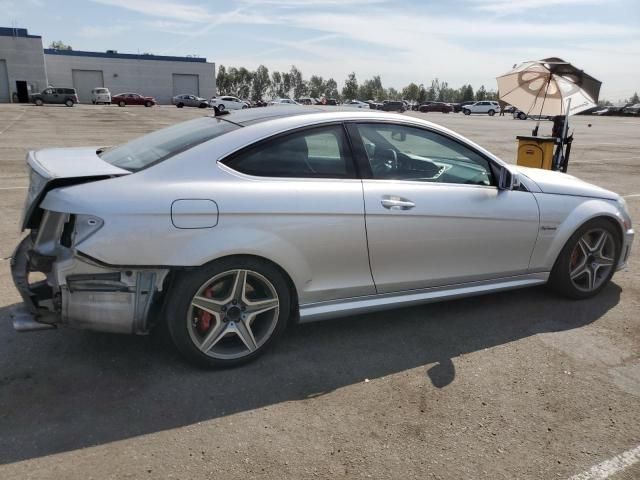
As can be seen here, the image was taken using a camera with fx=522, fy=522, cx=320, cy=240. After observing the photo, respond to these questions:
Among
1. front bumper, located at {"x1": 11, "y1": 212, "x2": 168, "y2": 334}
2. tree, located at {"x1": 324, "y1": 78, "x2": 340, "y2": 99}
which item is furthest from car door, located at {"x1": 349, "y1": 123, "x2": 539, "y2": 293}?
tree, located at {"x1": 324, "y1": 78, "x2": 340, "y2": 99}

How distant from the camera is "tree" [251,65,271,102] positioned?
121 m

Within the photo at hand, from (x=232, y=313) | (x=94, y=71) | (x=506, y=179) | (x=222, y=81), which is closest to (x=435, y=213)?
(x=506, y=179)

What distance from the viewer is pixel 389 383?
3.17m

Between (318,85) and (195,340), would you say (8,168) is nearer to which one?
(195,340)

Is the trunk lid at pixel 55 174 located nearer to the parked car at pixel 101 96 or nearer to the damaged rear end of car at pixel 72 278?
the damaged rear end of car at pixel 72 278

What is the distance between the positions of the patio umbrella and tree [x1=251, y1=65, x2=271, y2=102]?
116 meters

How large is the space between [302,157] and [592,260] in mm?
2743

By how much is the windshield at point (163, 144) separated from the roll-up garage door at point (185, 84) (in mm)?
72844

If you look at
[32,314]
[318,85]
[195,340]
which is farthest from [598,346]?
[318,85]

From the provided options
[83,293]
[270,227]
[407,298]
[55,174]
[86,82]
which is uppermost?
[86,82]

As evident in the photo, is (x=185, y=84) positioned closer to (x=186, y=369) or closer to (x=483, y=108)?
(x=483, y=108)

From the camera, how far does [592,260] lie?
175 inches

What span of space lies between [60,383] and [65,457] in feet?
2.20

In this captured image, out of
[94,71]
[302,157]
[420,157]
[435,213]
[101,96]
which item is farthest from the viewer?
[94,71]
